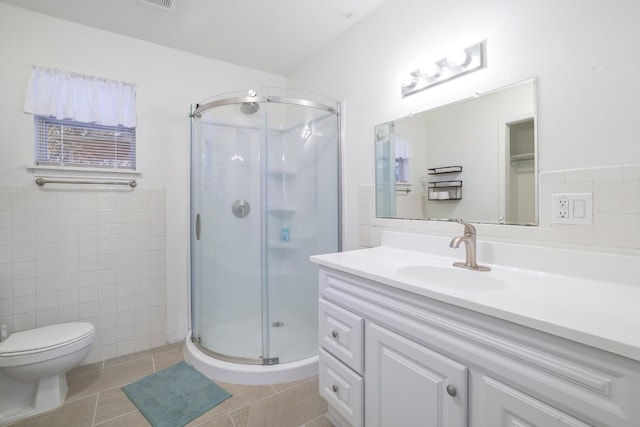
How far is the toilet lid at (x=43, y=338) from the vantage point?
5.04ft

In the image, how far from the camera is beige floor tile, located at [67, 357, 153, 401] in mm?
1803

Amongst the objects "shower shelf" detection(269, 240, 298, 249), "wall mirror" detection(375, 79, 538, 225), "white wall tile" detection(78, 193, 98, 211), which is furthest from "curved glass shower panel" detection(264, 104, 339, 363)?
"white wall tile" detection(78, 193, 98, 211)

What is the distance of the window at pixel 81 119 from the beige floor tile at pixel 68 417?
4.85ft

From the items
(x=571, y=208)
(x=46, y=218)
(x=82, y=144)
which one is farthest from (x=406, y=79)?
(x=46, y=218)

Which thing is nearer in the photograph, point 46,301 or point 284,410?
point 284,410

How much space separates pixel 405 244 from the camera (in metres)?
1.70

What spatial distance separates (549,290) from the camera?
95 cm

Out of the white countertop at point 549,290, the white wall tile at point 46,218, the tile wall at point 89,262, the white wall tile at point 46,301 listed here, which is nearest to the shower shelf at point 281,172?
the white countertop at point 549,290

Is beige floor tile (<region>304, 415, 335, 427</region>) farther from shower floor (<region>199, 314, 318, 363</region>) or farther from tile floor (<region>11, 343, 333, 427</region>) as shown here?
shower floor (<region>199, 314, 318, 363</region>)

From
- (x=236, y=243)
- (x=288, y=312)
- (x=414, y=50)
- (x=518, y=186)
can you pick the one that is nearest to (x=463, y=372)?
(x=518, y=186)

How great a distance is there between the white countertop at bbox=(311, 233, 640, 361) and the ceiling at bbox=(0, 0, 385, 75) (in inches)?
62.6

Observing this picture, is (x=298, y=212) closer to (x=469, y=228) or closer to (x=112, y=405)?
(x=469, y=228)

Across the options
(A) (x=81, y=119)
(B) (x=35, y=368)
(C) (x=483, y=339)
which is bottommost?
(B) (x=35, y=368)

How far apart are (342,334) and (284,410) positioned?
657 mm
